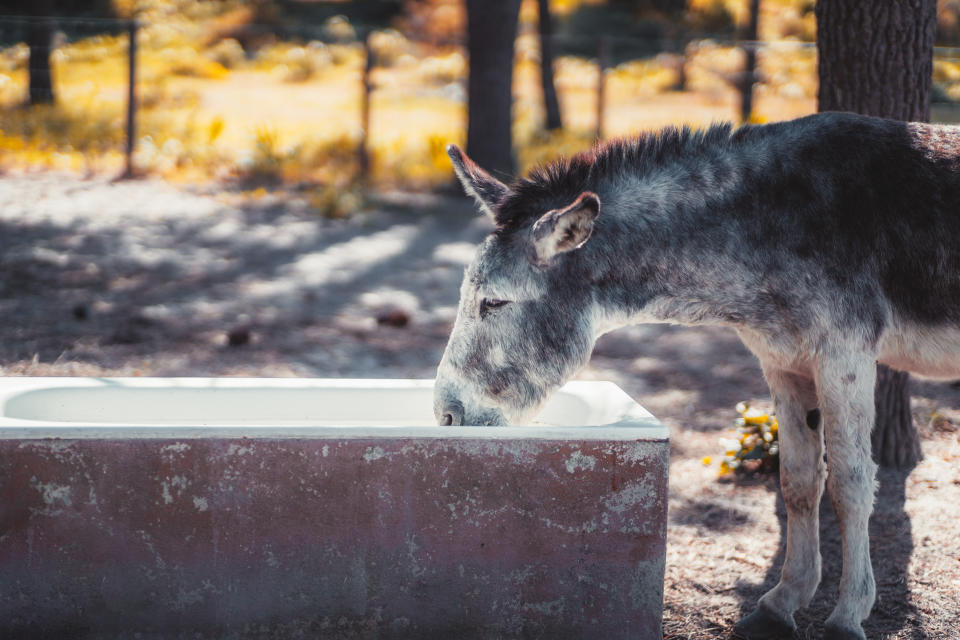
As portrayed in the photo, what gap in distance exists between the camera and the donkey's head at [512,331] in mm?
3232

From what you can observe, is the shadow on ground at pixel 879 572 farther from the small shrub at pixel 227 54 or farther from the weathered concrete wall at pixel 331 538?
the small shrub at pixel 227 54

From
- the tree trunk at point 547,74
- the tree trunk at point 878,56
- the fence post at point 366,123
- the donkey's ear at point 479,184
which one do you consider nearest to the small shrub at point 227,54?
the tree trunk at point 547,74

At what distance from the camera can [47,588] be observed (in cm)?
291

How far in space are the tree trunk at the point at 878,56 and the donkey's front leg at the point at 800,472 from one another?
127 cm

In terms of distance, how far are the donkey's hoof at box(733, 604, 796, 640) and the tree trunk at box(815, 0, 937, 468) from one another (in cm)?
173

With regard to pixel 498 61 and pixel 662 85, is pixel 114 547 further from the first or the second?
pixel 662 85

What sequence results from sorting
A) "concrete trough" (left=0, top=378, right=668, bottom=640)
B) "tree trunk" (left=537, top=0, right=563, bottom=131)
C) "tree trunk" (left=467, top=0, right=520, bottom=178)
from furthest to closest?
"tree trunk" (left=537, top=0, right=563, bottom=131)
"tree trunk" (left=467, top=0, right=520, bottom=178)
"concrete trough" (left=0, top=378, right=668, bottom=640)

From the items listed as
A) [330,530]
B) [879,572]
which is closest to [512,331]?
[330,530]

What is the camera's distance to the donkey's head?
323 cm

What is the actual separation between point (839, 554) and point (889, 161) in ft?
5.72

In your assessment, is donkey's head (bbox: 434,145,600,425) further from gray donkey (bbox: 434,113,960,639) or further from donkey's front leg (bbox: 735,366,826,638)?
donkey's front leg (bbox: 735,366,826,638)

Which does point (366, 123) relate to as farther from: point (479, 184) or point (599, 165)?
point (599, 165)

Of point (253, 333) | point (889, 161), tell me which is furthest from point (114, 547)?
point (253, 333)

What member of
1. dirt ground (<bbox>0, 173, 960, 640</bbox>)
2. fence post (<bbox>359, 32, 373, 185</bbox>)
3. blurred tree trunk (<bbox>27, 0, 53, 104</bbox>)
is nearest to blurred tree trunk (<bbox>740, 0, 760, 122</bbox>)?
fence post (<bbox>359, 32, 373, 185</bbox>)
